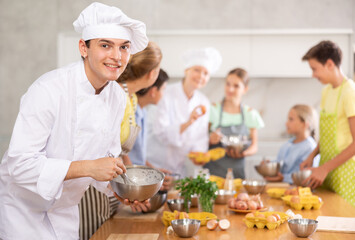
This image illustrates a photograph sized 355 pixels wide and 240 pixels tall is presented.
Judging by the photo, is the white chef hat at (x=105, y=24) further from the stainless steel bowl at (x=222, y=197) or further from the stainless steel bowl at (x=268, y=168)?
the stainless steel bowl at (x=268, y=168)

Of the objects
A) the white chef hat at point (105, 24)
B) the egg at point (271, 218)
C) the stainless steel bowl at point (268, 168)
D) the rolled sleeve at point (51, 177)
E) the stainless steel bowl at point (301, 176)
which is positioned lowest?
the stainless steel bowl at point (268, 168)

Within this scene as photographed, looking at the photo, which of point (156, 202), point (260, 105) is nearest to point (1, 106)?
Answer: point (260, 105)

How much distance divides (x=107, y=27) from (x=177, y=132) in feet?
7.23

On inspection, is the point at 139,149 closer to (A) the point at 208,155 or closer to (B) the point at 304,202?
(A) the point at 208,155

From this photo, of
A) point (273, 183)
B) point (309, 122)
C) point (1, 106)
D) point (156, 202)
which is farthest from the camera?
point (1, 106)

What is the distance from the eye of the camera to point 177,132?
3.86 metres

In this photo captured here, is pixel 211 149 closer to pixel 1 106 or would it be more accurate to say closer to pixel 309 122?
pixel 309 122

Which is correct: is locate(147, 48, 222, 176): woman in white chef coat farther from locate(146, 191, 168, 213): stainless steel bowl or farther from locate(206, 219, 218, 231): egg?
locate(206, 219, 218, 231): egg

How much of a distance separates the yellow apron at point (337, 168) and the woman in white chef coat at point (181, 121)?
1.18 meters

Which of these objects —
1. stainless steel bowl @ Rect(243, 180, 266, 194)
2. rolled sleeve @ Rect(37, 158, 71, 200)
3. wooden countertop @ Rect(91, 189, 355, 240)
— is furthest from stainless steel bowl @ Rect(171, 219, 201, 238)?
stainless steel bowl @ Rect(243, 180, 266, 194)

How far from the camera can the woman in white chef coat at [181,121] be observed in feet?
12.9

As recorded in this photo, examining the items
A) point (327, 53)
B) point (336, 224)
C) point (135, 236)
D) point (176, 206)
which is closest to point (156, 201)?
point (176, 206)

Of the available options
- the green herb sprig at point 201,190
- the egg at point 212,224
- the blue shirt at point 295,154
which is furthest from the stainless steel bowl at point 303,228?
the blue shirt at point 295,154

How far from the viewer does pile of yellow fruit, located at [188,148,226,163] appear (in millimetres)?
3564
